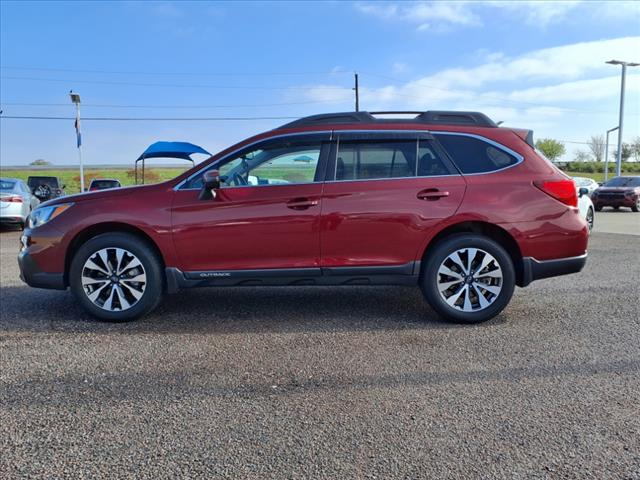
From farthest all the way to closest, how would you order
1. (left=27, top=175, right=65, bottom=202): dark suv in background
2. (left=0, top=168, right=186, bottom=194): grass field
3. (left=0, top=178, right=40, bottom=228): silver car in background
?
(left=0, top=168, right=186, bottom=194): grass field → (left=27, top=175, right=65, bottom=202): dark suv in background → (left=0, top=178, right=40, bottom=228): silver car in background

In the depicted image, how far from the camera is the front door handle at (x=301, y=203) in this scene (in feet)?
14.5

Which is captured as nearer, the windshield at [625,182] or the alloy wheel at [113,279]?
the alloy wheel at [113,279]

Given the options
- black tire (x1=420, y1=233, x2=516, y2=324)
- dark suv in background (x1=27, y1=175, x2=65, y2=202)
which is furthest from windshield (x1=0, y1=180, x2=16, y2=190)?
black tire (x1=420, y1=233, x2=516, y2=324)

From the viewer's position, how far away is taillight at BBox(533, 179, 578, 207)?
4438 millimetres

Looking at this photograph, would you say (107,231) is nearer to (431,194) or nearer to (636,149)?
(431,194)

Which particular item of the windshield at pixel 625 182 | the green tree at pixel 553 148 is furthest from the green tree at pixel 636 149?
the windshield at pixel 625 182

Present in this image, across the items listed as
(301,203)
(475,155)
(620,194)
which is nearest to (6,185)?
(301,203)

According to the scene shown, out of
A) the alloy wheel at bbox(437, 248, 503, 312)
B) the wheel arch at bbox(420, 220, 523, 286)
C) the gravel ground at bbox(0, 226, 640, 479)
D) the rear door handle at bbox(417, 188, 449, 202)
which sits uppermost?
the rear door handle at bbox(417, 188, 449, 202)

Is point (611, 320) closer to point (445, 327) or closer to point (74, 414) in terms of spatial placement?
point (445, 327)

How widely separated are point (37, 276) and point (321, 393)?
10.1ft

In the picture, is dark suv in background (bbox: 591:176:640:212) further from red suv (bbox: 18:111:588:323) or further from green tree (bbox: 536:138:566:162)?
green tree (bbox: 536:138:566:162)

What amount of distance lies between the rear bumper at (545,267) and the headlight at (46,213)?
418 cm

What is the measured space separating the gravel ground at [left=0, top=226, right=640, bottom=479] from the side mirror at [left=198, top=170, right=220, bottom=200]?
115cm

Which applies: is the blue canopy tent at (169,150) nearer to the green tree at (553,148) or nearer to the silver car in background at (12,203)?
the silver car in background at (12,203)
